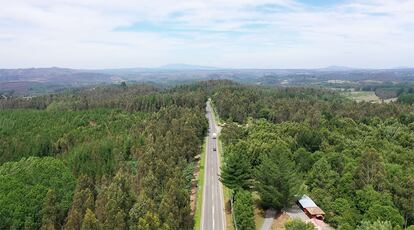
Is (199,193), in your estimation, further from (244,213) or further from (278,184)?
(244,213)

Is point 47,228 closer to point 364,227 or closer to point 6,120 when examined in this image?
point 364,227

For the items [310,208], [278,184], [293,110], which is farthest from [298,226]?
[293,110]

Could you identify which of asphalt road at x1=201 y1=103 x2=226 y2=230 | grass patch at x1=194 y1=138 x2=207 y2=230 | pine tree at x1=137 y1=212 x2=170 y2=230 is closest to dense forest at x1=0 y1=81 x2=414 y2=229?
pine tree at x1=137 y1=212 x2=170 y2=230

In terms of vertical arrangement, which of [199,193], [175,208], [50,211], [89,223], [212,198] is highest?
[175,208]

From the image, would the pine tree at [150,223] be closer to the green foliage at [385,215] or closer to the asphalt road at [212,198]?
the asphalt road at [212,198]

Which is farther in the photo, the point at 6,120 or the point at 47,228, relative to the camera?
the point at 6,120

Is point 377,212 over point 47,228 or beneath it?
over

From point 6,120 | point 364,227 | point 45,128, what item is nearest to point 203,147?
point 45,128
